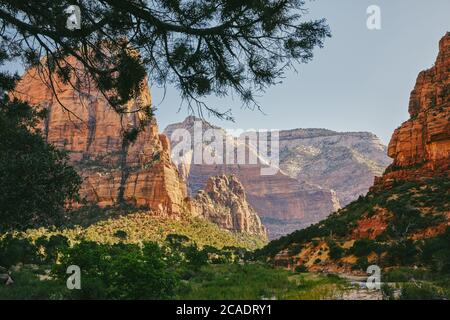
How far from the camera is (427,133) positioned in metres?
52.7

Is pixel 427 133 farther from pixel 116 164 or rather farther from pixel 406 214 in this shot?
→ pixel 116 164

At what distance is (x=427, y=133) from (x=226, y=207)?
443 ft

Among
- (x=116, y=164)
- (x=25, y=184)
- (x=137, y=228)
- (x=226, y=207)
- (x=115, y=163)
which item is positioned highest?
(x=115, y=163)

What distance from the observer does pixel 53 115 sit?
A: 132 meters

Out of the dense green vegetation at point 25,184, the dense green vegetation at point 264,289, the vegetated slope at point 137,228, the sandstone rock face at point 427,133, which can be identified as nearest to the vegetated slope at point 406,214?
the sandstone rock face at point 427,133

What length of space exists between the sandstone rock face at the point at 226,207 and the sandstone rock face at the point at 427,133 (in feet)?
366

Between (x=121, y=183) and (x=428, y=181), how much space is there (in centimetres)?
7386

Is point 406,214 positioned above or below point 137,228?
above

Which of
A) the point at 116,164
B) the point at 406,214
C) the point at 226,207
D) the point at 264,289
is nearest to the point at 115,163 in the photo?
the point at 116,164

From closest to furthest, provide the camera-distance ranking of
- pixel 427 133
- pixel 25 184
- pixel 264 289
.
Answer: pixel 264 289, pixel 25 184, pixel 427 133

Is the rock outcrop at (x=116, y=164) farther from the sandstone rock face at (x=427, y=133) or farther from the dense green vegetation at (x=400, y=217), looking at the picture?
the dense green vegetation at (x=400, y=217)

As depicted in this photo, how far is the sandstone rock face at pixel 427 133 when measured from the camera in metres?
49.7
